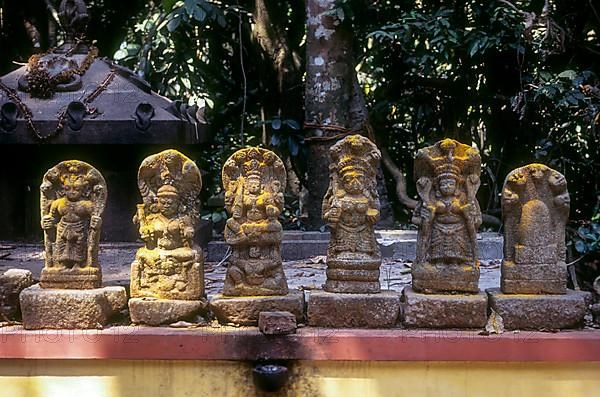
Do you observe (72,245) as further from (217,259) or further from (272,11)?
(272,11)

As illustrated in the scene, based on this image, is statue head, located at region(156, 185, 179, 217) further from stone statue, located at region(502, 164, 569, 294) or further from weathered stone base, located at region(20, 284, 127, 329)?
stone statue, located at region(502, 164, 569, 294)

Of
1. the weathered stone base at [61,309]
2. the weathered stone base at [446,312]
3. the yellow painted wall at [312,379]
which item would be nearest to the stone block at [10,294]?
the weathered stone base at [61,309]

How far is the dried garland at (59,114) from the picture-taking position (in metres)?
7.11

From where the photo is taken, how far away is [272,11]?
32.5ft

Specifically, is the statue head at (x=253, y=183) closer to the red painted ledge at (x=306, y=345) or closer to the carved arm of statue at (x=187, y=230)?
the carved arm of statue at (x=187, y=230)

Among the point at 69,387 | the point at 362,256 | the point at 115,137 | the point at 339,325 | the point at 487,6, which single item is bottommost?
the point at 69,387

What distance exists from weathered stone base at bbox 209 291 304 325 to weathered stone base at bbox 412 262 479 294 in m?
0.82

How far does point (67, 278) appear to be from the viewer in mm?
4977

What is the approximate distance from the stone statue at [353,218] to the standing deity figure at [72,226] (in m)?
1.48

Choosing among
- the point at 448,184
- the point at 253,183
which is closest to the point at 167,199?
the point at 253,183

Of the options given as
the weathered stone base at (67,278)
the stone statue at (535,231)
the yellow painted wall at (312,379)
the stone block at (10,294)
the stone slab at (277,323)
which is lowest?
the yellow painted wall at (312,379)

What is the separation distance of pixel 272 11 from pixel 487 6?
276cm

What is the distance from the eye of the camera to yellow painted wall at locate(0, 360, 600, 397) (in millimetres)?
4801

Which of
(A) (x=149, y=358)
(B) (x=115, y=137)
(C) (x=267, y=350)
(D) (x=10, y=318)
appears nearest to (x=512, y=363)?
(C) (x=267, y=350)
